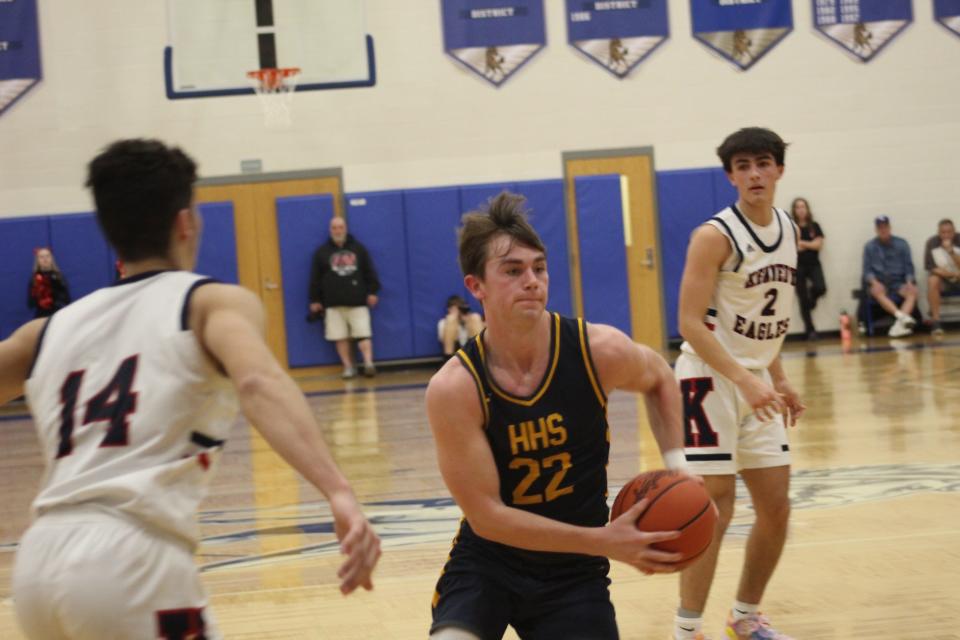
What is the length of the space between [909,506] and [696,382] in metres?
2.39

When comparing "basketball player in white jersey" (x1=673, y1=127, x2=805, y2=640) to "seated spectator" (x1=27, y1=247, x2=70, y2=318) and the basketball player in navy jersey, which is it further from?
"seated spectator" (x1=27, y1=247, x2=70, y2=318)

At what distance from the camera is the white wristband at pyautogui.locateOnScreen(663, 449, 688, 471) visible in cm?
308

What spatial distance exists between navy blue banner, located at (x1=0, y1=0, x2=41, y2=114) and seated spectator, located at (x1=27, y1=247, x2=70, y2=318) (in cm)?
199

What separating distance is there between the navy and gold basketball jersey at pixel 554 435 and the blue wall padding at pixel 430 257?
11.9 meters

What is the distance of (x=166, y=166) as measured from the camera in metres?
2.34

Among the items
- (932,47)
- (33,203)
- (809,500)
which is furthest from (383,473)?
(932,47)

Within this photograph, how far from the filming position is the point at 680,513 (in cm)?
292

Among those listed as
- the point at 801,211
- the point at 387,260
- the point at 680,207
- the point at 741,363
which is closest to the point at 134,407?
the point at 741,363

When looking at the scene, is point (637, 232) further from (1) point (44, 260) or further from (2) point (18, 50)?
(2) point (18, 50)

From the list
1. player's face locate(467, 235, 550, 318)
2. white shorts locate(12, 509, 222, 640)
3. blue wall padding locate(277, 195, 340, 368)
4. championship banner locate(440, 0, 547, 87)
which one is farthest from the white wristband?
championship banner locate(440, 0, 547, 87)

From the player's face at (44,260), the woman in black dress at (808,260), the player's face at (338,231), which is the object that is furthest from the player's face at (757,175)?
the player's face at (44,260)

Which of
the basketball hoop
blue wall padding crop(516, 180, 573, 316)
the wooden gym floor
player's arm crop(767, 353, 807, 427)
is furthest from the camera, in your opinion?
blue wall padding crop(516, 180, 573, 316)

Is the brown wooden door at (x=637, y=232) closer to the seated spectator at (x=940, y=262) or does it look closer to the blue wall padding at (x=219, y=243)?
the seated spectator at (x=940, y=262)

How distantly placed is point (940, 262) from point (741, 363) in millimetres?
11575
